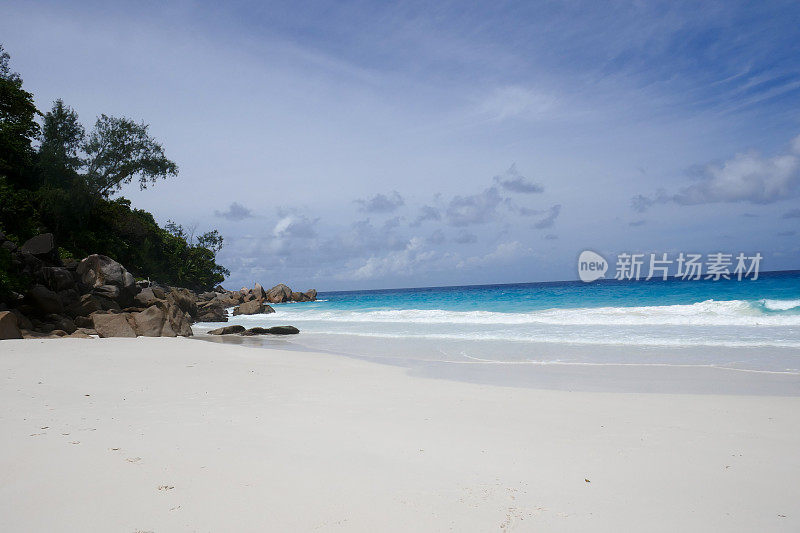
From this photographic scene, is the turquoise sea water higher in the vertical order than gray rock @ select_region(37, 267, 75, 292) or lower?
lower

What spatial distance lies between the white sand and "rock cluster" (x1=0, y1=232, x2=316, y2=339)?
24.2ft

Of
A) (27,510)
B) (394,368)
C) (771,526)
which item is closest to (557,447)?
(771,526)

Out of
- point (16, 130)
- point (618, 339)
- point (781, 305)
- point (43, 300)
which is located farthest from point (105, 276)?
point (781, 305)

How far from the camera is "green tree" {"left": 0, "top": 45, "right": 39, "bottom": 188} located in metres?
25.7

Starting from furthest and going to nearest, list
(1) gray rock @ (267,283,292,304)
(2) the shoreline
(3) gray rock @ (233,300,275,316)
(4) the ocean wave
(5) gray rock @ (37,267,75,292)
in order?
1. (1) gray rock @ (267,283,292,304)
2. (3) gray rock @ (233,300,275,316)
3. (4) the ocean wave
4. (5) gray rock @ (37,267,75,292)
5. (2) the shoreline

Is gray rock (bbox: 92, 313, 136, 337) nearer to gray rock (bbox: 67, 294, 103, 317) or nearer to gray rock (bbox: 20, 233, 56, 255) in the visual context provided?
gray rock (bbox: 67, 294, 103, 317)

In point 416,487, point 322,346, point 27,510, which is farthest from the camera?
point 322,346

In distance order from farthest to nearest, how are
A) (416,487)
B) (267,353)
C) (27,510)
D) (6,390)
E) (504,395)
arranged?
(267,353) → (504,395) → (6,390) → (416,487) → (27,510)

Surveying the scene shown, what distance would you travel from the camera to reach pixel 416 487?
3467 mm

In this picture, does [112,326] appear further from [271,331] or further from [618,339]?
[618,339]

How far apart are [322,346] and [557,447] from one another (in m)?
11.6

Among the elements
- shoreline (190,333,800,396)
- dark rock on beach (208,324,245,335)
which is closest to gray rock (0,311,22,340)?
dark rock on beach (208,324,245,335)

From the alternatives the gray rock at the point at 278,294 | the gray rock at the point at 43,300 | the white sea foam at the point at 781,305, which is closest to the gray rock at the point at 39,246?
the gray rock at the point at 43,300

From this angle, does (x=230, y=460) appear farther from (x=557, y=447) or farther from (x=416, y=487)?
(x=557, y=447)
